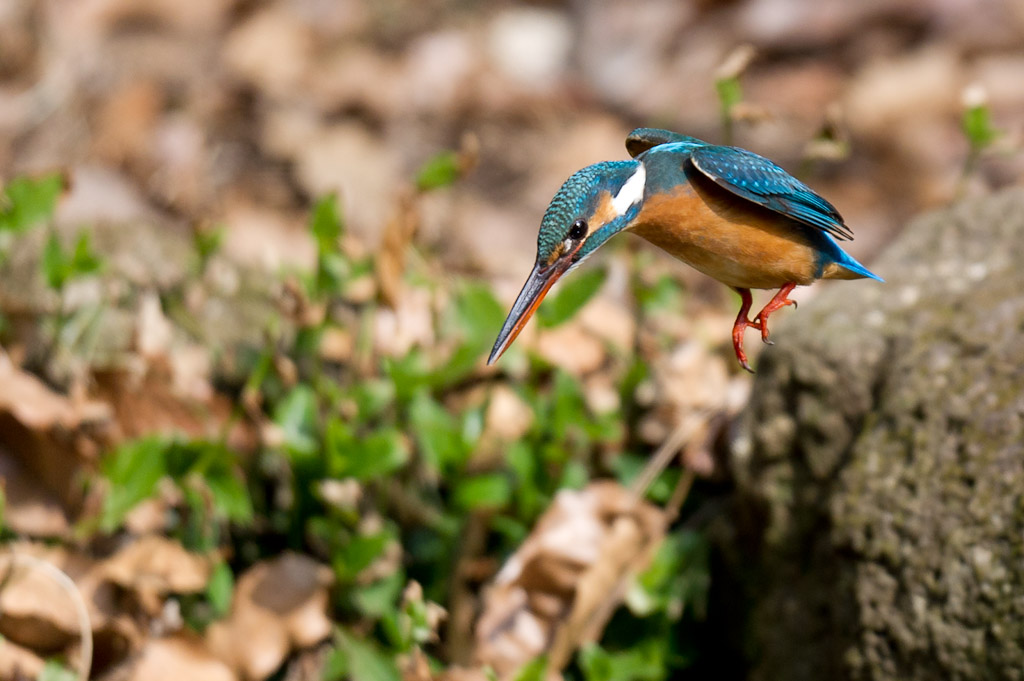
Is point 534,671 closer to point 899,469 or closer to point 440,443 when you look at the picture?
point 440,443

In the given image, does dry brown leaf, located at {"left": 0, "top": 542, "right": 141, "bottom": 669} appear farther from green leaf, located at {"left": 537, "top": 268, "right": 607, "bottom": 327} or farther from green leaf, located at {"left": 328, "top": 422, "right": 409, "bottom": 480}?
green leaf, located at {"left": 537, "top": 268, "right": 607, "bottom": 327}

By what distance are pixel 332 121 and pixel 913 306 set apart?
401 cm

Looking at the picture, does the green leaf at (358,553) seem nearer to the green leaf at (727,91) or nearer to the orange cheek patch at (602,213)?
the green leaf at (727,91)

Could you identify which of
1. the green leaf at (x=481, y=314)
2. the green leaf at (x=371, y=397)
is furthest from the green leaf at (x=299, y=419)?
the green leaf at (x=481, y=314)

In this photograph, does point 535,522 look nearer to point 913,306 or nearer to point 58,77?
point 913,306

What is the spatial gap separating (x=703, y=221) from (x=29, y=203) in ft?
8.34

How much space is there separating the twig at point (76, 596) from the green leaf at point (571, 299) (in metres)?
1.59

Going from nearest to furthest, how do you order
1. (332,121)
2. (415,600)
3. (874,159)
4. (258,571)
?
(415,600)
(258,571)
(874,159)
(332,121)

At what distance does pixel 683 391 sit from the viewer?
359cm

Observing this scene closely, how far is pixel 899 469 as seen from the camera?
7.54ft

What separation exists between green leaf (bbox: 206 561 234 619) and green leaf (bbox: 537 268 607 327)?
4.13ft

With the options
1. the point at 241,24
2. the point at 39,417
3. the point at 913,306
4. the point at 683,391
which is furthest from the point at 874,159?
the point at 39,417

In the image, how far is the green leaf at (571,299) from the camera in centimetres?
300

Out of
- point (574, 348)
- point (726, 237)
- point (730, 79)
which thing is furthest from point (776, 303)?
point (574, 348)
